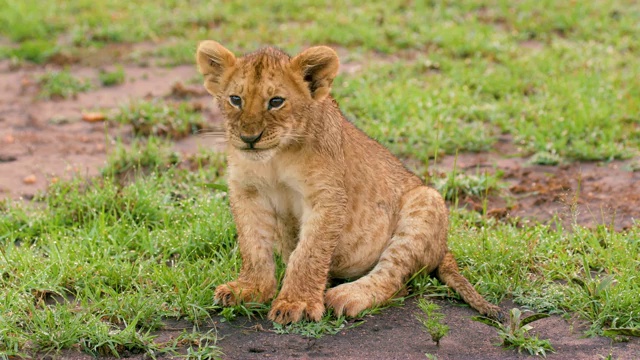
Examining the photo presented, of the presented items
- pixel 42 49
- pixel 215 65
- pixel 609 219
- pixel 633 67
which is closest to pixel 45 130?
pixel 42 49

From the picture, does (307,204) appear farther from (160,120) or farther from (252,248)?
(160,120)

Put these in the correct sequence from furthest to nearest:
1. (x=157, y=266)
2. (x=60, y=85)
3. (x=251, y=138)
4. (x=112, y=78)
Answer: (x=112, y=78), (x=60, y=85), (x=157, y=266), (x=251, y=138)

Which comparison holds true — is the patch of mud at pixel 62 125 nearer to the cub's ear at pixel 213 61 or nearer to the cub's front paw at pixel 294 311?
the cub's ear at pixel 213 61

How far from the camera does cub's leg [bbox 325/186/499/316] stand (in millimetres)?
5516

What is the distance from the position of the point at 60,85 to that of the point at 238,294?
6.22m

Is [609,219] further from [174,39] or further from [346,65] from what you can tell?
[174,39]

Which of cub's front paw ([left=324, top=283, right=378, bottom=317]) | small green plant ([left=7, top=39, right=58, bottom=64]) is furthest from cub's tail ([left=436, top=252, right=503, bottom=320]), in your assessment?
small green plant ([left=7, top=39, right=58, bottom=64])

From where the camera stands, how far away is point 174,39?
41.4ft

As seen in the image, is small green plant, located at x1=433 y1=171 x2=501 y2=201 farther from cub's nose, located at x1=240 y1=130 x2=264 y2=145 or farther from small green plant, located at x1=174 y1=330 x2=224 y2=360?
small green plant, located at x1=174 y1=330 x2=224 y2=360

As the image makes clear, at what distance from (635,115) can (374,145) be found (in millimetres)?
4215

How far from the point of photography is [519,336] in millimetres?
5203

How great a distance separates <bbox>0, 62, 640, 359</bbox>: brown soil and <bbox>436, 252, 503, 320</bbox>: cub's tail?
3.6 inches

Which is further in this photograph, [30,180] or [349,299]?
[30,180]

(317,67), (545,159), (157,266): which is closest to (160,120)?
(157,266)
